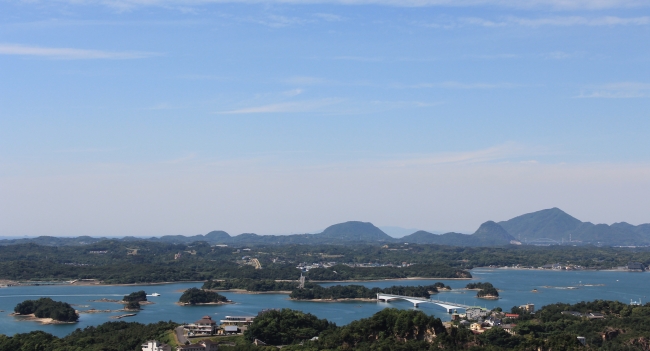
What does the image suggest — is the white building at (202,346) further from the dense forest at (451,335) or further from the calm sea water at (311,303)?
the calm sea water at (311,303)

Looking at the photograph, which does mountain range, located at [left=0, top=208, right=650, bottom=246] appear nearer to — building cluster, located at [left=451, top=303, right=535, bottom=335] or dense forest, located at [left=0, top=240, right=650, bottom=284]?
dense forest, located at [left=0, top=240, right=650, bottom=284]

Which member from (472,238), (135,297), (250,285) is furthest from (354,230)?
(135,297)

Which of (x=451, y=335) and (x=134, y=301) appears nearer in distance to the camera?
(x=451, y=335)

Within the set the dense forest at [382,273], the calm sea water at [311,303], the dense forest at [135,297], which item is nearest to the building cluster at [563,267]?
the calm sea water at [311,303]

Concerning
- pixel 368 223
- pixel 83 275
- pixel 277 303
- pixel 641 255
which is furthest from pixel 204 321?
pixel 368 223

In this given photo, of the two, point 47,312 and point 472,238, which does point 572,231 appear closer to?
point 472,238

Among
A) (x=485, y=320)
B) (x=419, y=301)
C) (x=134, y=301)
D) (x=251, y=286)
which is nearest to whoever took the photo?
(x=485, y=320)
